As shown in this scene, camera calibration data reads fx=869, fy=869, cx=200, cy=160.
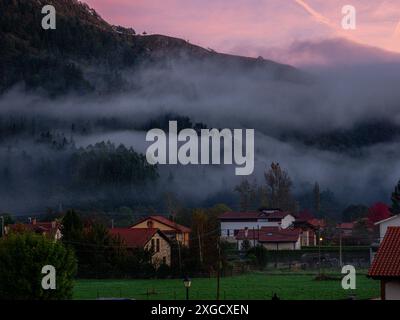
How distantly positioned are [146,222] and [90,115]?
30426mm

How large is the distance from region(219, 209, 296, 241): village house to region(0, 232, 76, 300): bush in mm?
16153

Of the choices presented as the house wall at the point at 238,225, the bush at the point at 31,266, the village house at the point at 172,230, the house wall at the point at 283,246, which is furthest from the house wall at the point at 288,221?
the bush at the point at 31,266

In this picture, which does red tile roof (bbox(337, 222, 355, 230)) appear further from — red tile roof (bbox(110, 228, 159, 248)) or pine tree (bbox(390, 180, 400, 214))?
red tile roof (bbox(110, 228, 159, 248))

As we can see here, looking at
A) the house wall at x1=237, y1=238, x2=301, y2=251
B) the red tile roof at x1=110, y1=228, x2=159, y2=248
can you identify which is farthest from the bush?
the house wall at x1=237, y1=238, x2=301, y2=251

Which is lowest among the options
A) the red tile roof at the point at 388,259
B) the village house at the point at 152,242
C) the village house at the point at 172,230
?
the red tile roof at the point at 388,259

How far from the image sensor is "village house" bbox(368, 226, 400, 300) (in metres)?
11.4

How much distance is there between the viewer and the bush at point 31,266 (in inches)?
594

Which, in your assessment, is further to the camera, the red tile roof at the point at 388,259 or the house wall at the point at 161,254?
the house wall at the point at 161,254

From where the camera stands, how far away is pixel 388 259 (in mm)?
12156

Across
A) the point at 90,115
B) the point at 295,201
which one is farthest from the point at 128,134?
the point at 295,201

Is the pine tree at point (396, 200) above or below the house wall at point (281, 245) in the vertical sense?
above

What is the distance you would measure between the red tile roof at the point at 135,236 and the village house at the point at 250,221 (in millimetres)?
5990

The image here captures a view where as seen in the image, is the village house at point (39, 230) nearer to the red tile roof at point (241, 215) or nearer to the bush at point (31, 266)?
the bush at point (31, 266)
